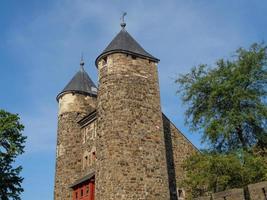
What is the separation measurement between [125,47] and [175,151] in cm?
735

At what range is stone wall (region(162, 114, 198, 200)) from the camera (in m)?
26.5

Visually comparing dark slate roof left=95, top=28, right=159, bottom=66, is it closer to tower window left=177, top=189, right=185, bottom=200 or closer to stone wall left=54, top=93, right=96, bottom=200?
stone wall left=54, top=93, right=96, bottom=200

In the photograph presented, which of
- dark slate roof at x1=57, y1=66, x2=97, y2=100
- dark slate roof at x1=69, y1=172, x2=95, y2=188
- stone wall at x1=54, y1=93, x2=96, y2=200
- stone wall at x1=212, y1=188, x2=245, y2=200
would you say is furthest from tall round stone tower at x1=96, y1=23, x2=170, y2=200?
stone wall at x1=212, y1=188, x2=245, y2=200

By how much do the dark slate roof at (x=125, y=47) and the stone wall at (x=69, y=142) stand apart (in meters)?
5.90

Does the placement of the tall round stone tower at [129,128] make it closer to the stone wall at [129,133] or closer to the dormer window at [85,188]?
the stone wall at [129,133]

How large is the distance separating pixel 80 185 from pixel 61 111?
6.40m

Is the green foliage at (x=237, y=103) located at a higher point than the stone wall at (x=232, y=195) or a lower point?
higher

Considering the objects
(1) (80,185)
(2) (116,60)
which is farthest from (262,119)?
(1) (80,185)

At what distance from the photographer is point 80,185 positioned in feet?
88.7

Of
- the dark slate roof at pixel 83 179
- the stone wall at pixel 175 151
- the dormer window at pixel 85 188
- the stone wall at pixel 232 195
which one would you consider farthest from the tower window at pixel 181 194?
the stone wall at pixel 232 195

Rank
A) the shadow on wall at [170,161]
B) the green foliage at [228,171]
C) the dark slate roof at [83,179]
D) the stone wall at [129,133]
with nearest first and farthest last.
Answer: the green foliage at [228,171], the stone wall at [129,133], the dark slate roof at [83,179], the shadow on wall at [170,161]

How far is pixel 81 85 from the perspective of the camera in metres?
32.2

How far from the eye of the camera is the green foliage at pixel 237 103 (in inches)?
884


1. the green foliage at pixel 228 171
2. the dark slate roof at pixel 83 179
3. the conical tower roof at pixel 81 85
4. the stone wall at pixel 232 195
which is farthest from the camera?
the conical tower roof at pixel 81 85
